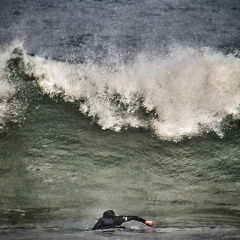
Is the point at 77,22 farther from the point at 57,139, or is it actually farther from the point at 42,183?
the point at 42,183

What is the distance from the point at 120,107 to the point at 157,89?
949 mm

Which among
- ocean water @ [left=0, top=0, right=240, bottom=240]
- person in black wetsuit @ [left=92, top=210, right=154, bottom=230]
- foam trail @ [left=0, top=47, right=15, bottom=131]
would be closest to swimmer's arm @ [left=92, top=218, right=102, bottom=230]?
person in black wetsuit @ [left=92, top=210, right=154, bottom=230]

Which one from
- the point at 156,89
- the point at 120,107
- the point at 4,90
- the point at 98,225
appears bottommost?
the point at 98,225

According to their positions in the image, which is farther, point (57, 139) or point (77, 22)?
point (77, 22)

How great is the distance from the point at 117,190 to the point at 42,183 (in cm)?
151

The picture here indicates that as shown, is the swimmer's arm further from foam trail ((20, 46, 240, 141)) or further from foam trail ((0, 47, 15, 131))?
foam trail ((0, 47, 15, 131))

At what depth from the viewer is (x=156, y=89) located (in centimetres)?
1098

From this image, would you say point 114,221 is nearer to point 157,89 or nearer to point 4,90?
point 157,89

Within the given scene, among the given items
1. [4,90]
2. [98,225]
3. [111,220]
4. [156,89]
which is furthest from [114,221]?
[4,90]

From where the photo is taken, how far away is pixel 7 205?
363 inches

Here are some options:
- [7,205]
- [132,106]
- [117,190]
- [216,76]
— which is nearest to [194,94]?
[216,76]

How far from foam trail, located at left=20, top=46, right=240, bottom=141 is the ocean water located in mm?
23

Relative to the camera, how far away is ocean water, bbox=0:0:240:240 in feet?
31.7

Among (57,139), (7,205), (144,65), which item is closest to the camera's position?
(7,205)
